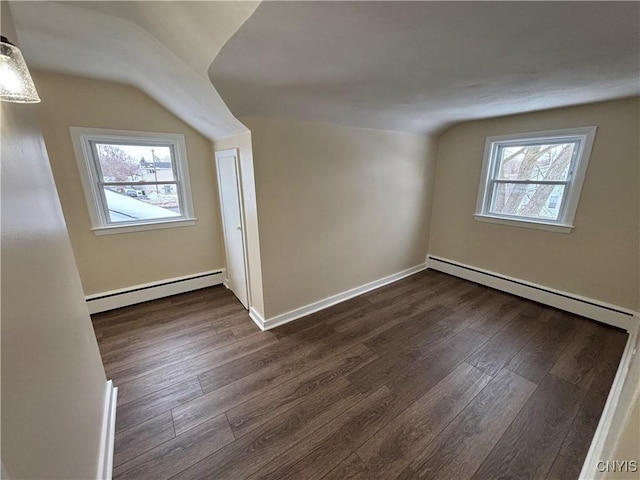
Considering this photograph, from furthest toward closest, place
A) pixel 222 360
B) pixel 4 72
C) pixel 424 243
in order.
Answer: pixel 424 243 → pixel 222 360 → pixel 4 72

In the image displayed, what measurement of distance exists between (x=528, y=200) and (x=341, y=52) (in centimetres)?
303

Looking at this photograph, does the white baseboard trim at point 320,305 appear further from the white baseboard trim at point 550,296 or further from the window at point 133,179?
the window at point 133,179

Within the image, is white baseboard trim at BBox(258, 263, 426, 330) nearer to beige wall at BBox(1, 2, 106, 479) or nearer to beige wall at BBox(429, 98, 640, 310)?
beige wall at BBox(429, 98, 640, 310)

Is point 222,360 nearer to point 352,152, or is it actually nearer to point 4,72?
point 4,72

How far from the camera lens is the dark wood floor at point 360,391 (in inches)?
58.4

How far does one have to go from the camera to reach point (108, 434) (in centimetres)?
156

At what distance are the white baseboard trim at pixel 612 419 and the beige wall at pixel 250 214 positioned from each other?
2.45m

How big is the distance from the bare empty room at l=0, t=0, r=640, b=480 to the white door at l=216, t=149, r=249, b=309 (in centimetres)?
5

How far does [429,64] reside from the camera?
163 cm

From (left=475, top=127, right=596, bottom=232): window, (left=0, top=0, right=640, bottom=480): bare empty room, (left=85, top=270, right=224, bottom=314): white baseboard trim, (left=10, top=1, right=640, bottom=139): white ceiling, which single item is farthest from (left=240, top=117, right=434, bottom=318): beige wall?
(left=85, top=270, right=224, bottom=314): white baseboard trim

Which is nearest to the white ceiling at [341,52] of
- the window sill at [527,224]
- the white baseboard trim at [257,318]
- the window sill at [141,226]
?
the window sill at [527,224]

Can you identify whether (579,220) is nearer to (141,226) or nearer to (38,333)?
(38,333)

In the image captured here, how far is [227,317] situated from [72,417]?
179cm

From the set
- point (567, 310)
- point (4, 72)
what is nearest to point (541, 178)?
point (567, 310)
